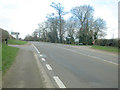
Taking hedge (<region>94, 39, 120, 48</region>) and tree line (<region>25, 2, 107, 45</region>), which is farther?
tree line (<region>25, 2, 107, 45</region>)

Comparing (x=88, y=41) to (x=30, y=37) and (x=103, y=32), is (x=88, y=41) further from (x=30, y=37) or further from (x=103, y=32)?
(x=30, y=37)

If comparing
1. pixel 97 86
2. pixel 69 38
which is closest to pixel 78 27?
pixel 69 38

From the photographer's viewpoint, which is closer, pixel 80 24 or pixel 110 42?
pixel 110 42

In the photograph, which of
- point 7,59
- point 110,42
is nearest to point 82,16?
point 110,42

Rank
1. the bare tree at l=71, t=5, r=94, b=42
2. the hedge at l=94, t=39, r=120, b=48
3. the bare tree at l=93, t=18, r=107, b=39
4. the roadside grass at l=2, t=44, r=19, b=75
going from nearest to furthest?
the roadside grass at l=2, t=44, r=19, b=75
the hedge at l=94, t=39, r=120, b=48
the bare tree at l=71, t=5, r=94, b=42
the bare tree at l=93, t=18, r=107, b=39

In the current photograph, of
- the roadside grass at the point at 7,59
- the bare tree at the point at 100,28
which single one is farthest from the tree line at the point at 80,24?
the roadside grass at the point at 7,59

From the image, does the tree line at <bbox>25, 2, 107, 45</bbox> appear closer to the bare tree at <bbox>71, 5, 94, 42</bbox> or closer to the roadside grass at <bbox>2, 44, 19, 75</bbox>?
the bare tree at <bbox>71, 5, 94, 42</bbox>

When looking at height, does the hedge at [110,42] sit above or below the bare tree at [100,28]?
below

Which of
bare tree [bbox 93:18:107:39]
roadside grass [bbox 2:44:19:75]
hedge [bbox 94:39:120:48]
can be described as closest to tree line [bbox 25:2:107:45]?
bare tree [bbox 93:18:107:39]

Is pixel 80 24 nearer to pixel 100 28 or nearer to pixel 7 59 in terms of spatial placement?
pixel 100 28

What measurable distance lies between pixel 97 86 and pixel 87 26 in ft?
151

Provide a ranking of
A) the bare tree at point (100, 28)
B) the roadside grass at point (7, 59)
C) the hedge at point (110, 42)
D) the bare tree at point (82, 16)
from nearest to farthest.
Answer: the roadside grass at point (7, 59), the hedge at point (110, 42), the bare tree at point (82, 16), the bare tree at point (100, 28)

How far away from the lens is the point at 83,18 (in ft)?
163

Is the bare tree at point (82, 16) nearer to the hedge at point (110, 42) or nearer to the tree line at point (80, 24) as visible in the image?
the tree line at point (80, 24)
